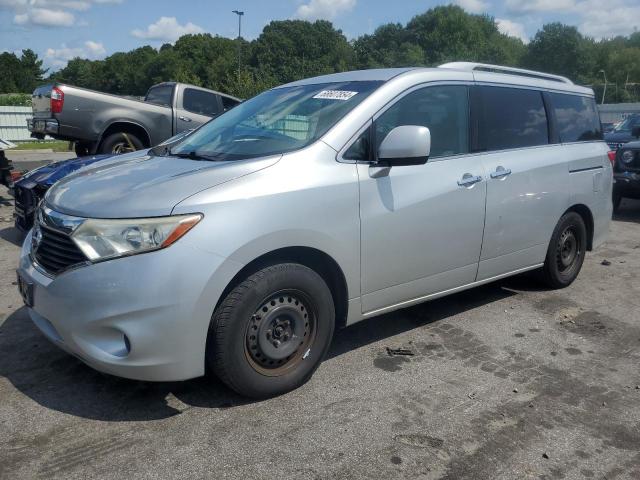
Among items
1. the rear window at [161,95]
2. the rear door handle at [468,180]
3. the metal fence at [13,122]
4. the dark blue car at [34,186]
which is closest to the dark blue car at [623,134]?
the rear window at [161,95]

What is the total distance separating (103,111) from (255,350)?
798 cm

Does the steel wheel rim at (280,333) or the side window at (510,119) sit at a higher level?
the side window at (510,119)

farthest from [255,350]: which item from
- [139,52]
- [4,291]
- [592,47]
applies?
[139,52]

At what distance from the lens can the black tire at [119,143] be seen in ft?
33.3

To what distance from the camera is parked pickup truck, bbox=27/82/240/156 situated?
983cm

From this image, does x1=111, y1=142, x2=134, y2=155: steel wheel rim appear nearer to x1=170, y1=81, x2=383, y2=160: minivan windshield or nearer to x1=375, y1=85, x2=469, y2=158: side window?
x1=170, y1=81, x2=383, y2=160: minivan windshield

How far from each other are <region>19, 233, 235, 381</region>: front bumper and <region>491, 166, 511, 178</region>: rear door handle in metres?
2.36

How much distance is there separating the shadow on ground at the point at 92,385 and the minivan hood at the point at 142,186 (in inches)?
41.3

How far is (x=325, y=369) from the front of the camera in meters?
3.81

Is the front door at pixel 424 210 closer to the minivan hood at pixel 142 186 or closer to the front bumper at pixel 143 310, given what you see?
the minivan hood at pixel 142 186

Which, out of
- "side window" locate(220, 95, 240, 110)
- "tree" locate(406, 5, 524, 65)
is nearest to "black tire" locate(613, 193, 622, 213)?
"side window" locate(220, 95, 240, 110)

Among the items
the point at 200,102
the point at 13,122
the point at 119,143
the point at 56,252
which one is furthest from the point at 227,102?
the point at 13,122

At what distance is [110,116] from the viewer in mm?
10023

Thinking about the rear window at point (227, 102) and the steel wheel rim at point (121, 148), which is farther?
the rear window at point (227, 102)
